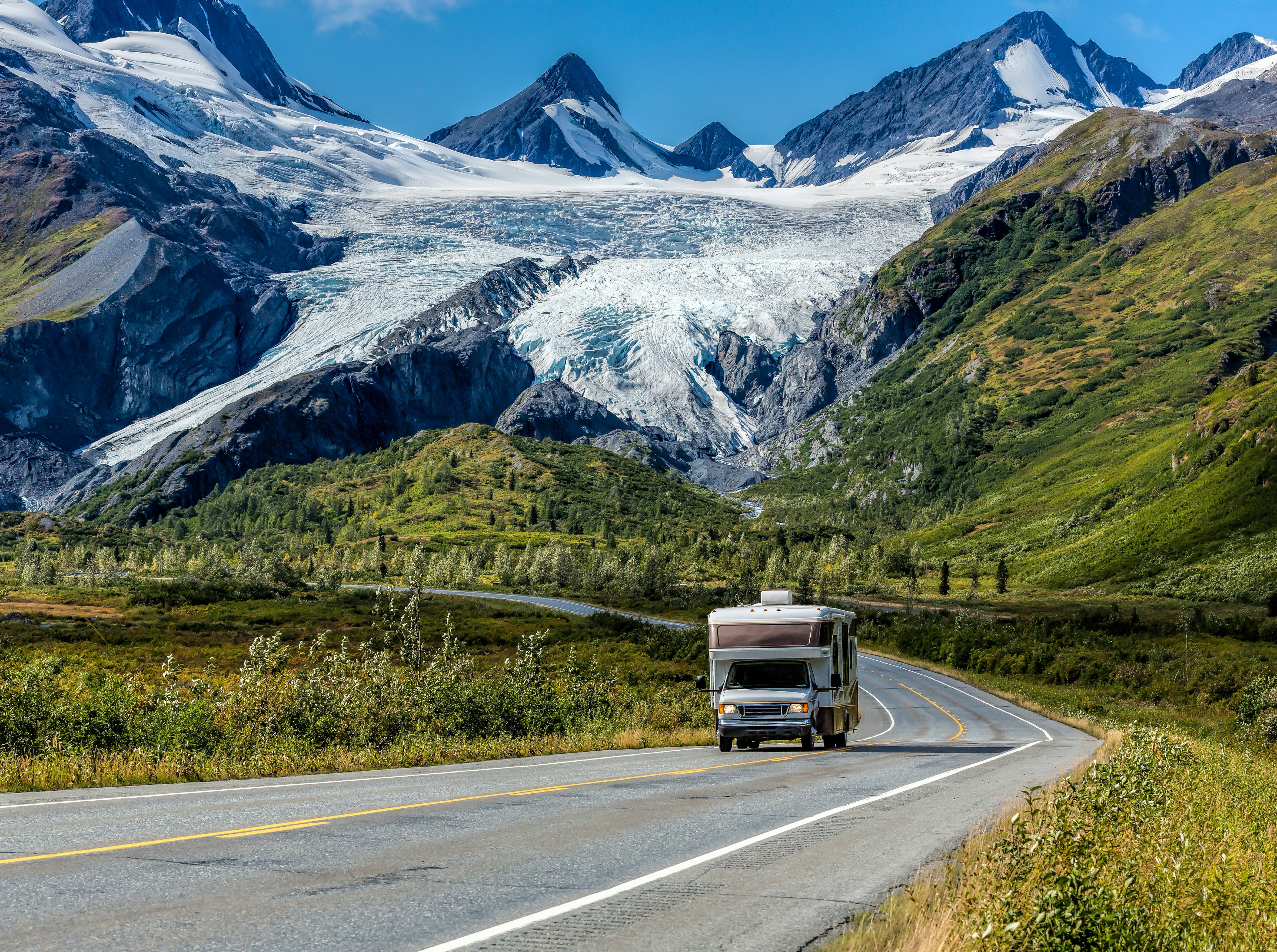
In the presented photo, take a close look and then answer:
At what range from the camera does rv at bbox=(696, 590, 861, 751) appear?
1059 inches

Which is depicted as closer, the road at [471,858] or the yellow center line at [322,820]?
the road at [471,858]

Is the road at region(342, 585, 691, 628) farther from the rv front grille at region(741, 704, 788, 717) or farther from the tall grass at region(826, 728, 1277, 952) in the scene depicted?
the tall grass at region(826, 728, 1277, 952)

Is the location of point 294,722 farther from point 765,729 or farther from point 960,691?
point 960,691

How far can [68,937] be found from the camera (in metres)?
7.09

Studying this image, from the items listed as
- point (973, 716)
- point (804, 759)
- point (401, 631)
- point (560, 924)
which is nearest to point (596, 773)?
point (804, 759)

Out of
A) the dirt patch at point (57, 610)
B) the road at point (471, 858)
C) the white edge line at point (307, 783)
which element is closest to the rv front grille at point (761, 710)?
the white edge line at point (307, 783)

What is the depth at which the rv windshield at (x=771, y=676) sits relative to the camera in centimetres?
2722

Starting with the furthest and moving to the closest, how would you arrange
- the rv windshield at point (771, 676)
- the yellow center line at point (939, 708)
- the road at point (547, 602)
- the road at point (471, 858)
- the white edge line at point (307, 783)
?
the road at point (547, 602), the yellow center line at point (939, 708), the rv windshield at point (771, 676), the white edge line at point (307, 783), the road at point (471, 858)

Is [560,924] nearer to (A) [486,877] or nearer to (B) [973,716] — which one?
(A) [486,877]

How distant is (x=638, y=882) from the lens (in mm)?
9766

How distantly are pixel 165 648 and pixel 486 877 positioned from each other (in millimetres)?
71273

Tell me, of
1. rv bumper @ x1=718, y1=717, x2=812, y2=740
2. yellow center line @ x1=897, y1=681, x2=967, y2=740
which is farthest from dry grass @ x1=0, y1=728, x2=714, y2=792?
yellow center line @ x1=897, y1=681, x2=967, y2=740

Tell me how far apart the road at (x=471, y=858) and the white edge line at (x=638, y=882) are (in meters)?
0.03

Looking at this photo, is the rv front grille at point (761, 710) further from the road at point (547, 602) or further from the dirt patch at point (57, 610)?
the dirt patch at point (57, 610)
